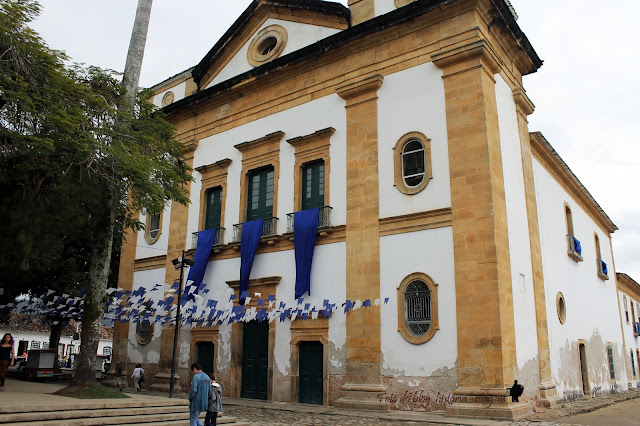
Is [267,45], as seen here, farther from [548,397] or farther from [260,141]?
[548,397]

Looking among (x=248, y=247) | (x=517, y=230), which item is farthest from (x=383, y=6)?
(x=248, y=247)

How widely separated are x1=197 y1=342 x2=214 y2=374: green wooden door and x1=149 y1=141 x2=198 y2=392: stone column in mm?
884

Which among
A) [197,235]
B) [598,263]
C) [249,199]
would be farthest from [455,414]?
[598,263]

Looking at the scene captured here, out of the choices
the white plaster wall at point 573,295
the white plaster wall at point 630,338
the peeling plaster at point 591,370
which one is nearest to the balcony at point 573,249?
the white plaster wall at point 573,295

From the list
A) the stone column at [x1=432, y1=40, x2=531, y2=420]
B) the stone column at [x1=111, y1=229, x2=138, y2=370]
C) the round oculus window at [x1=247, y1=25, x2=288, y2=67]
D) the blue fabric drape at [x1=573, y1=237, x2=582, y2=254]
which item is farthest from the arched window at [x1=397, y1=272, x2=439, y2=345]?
the stone column at [x1=111, y1=229, x2=138, y2=370]

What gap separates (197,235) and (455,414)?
34.4 feet

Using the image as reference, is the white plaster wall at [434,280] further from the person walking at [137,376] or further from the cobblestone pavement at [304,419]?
the person walking at [137,376]

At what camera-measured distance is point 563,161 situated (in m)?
19.7

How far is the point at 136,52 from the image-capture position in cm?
1450

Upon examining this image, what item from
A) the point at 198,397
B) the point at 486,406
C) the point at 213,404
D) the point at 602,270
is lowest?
the point at 486,406

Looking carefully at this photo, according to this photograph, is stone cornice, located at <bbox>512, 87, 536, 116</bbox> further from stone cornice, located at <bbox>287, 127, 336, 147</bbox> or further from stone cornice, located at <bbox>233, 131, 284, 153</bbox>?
stone cornice, located at <bbox>233, 131, 284, 153</bbox>

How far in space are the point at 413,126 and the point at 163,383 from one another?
37.9ft

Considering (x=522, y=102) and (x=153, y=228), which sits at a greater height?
(x=522, y=102)

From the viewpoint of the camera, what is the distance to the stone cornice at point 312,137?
1638 cm
